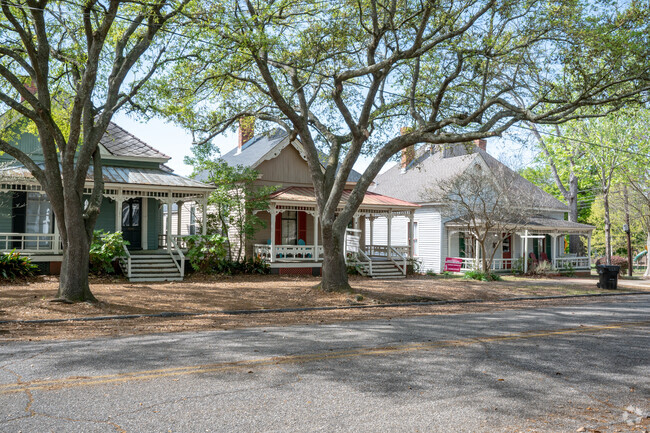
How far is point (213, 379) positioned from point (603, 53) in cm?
1302

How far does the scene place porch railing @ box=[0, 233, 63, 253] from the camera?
18406 millimetres

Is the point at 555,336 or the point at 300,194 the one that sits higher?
the point at 300,194

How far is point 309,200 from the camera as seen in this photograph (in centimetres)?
2269

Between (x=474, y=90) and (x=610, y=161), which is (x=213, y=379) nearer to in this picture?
(x=474, y=90)

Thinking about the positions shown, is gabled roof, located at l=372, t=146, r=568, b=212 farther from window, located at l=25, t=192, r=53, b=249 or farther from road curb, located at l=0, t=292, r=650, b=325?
window, located at l=25, t=192, r=53, b=249

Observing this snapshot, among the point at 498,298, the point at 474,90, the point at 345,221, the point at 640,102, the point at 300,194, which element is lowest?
the point at 498,298

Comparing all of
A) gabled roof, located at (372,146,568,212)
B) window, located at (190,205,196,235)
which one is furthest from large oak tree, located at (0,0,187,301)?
gabled roof, located at (372,146,568,212)

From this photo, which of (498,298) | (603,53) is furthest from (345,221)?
(603,53)

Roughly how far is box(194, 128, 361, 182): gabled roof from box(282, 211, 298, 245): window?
10.2 ft

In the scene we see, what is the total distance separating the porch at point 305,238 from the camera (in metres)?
22.4

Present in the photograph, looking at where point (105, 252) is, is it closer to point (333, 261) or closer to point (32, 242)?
point (32, 242)

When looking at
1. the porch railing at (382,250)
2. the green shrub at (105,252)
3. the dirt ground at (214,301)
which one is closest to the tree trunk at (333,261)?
the dirt ground at (214,301)

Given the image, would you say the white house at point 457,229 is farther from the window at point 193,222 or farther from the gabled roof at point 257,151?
the window at point 193,222

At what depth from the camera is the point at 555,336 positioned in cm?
890
